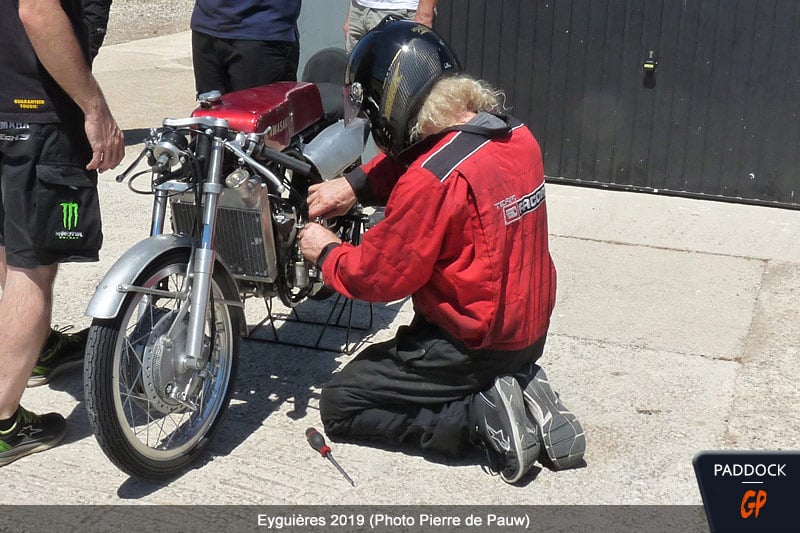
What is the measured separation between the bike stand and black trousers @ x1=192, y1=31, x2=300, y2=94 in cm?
111

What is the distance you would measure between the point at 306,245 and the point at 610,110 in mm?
3678

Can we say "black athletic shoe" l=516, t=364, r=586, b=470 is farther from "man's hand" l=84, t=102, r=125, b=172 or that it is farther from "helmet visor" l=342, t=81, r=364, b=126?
"man's hand" l=84, t=102, r=125, b=172

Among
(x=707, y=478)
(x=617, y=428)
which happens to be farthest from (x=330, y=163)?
(x=707, y=478)

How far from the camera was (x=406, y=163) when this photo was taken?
3.75 meters

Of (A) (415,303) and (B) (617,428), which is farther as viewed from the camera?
(B) (617,428)

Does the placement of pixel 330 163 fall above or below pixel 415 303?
above

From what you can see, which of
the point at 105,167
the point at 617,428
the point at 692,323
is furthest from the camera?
the point at 692,323

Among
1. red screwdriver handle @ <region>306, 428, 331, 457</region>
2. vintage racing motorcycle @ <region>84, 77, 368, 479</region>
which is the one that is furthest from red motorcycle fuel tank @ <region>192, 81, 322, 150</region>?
red screwdriver handle @ <region>306, 428, 331, 457</region>

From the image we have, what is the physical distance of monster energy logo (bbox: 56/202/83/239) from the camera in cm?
352

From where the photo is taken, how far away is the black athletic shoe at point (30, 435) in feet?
11.8

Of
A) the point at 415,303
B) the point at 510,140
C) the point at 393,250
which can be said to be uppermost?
the point at 510,140

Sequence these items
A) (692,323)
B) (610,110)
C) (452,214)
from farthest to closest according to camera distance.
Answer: (610,110)
(692,323)
(452,214)

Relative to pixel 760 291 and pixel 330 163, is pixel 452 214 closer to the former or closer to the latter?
pixel 330 163

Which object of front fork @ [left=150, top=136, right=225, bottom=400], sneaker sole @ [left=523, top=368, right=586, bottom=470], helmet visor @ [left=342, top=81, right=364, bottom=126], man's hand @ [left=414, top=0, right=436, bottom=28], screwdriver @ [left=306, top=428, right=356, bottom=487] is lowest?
screwdriver @ [left=306, top=428, right=356, bottom=487]
